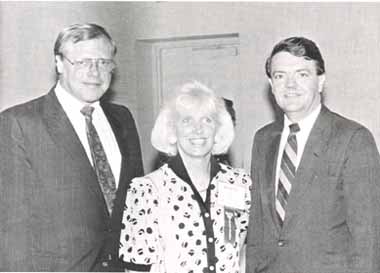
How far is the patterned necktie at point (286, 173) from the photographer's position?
2.29 metres

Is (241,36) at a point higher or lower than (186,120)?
higher

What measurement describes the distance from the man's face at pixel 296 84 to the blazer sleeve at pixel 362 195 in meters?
0.24

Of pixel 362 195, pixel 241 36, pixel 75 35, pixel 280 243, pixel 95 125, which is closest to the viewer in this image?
pixel 362 195

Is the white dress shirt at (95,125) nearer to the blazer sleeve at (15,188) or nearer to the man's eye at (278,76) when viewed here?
the blazer sleeve at (15,188)

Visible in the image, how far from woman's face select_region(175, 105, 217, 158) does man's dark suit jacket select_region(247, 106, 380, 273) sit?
0.31 meters

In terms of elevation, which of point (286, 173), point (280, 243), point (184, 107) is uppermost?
point (184, 107)

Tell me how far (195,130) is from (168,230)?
394 mm

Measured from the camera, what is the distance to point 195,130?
2305 millimetres

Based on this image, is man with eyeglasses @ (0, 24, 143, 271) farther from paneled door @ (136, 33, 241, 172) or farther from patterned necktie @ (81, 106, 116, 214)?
paneled door @ (136, 33, 241, 172)

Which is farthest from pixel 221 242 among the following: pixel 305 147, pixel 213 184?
pixel 305 147

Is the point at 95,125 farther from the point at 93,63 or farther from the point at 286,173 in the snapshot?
the point at 286,173

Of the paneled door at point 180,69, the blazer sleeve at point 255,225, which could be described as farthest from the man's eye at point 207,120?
the paneled door at point 180,69

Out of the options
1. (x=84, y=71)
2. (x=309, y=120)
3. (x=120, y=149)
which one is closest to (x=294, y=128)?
(x=309, y=120)

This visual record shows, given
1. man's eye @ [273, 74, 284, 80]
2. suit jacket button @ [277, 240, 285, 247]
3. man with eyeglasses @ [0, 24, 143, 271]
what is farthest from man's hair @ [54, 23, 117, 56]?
suit jacket button @ [277, 240, 285, 247]
